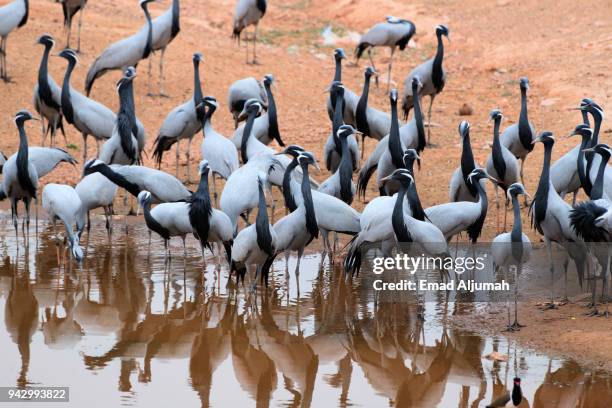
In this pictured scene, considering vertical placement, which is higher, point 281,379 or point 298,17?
point 298,17

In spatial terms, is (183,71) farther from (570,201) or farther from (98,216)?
(570,201)

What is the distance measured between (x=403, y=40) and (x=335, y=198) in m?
7.78

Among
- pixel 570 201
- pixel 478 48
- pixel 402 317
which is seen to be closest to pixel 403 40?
pixel 478 48

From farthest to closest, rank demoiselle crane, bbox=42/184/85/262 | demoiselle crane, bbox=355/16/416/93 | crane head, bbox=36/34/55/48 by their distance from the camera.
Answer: demoiselle crane, bbox=355/16/416/93 → crane head, bbox=36/34/55/48 → demoiselle crane, bbox=42/184/85/262

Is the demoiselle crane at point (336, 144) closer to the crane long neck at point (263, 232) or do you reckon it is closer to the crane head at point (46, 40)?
the crane long neck at point (263, 232)

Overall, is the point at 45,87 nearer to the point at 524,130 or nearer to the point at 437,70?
the point at 437,70

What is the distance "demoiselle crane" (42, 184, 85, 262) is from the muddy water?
1.10ft

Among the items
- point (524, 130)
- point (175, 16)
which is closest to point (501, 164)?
point (524, 130)

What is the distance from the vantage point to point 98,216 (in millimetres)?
14016

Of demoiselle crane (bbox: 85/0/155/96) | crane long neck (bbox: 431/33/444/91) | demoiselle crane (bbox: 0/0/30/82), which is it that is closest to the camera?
crane long neck (bbox: 431/33/444/91)

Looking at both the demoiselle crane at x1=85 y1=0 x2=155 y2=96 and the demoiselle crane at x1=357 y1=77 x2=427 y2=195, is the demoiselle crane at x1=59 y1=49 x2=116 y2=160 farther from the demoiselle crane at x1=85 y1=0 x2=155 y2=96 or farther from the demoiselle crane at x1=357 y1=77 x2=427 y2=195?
the demoiselle crane at x1=357 y1=77 x2=427 y2=195

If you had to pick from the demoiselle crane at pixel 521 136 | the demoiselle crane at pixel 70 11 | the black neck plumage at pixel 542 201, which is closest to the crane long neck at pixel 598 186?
the black neck plumage at pixel 542 201

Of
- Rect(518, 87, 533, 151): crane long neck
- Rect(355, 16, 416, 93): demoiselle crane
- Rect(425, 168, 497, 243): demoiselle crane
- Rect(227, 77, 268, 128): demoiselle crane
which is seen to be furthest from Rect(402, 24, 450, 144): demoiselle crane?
Rect(425, 168, 497, 243): demoiselle crane

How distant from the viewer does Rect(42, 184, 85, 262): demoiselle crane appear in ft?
37.0
